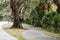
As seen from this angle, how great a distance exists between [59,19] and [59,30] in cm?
134

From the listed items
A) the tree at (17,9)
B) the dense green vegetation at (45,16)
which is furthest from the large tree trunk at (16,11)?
the dense green vegetation at (45,16)

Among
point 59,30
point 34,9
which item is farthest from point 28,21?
point 59,30

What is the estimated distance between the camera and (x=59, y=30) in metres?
23.1

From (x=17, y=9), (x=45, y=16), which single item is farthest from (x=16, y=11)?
(x=45, y=16)

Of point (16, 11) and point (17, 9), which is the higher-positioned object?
point (17, 9)

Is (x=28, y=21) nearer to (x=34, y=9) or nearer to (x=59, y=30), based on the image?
(x=34, y=9)

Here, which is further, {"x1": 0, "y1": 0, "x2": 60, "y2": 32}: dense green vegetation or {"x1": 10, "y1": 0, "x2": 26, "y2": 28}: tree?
{"x1": 10, "y1": 0, "x2": 26, "y2": 28}: tree

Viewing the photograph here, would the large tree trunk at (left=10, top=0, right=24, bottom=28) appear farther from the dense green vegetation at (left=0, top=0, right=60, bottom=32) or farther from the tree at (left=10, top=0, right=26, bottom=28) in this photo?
the dense green vegetation at (left=0, top=0, right=60, bottom=32)

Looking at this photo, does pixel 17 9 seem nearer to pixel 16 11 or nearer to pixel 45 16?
pixel 16 11

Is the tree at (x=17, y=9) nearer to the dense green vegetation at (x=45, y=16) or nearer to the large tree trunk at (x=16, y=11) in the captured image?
the large tree trunk at (x=16, y=11)

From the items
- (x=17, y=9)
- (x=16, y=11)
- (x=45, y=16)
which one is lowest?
(x=45, y=16)

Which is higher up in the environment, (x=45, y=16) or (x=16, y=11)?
(x=16, y=11)

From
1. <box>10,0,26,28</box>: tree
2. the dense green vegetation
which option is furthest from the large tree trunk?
the dense green vegetation

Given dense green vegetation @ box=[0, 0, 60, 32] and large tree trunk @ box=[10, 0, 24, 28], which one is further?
large tree trunk @ box=[10, 0, 24, 28]
